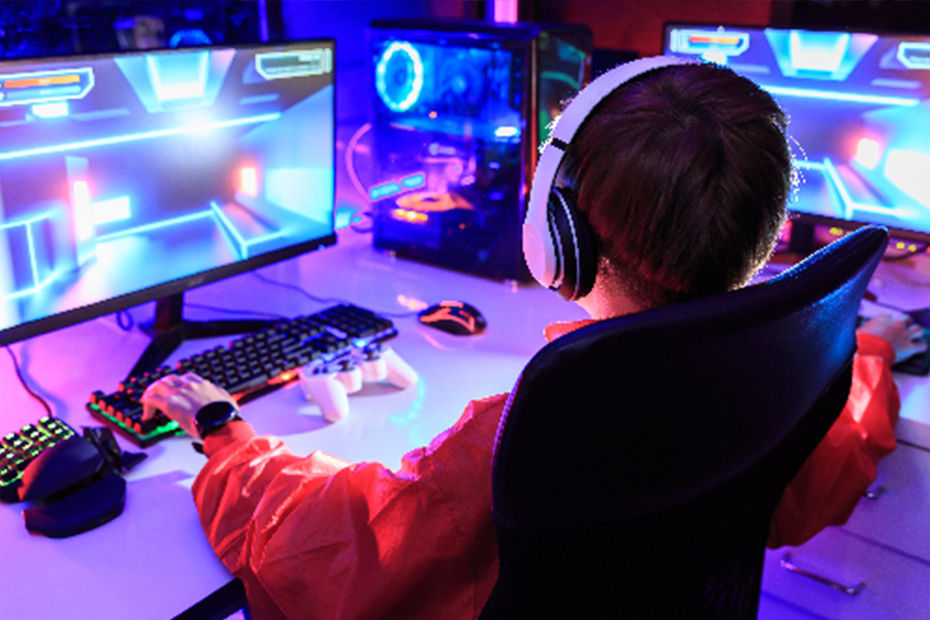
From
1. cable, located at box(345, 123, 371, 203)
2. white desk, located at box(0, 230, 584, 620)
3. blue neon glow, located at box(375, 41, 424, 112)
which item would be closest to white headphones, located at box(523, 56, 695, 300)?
white desk, located at box(0, 230, 584, 620)

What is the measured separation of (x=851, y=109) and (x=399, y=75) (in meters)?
0.91

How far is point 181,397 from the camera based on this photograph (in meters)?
1.03

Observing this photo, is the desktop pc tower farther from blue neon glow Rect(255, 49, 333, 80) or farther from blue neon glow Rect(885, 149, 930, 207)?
blue neon glow Rect(885, 149, 930, 207)

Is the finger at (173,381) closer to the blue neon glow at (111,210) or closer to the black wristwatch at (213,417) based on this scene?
the black wristwatch at (213,417)

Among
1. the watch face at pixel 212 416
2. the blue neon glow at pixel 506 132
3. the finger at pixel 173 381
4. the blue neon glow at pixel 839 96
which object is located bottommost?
the watch face at pixel 212 416

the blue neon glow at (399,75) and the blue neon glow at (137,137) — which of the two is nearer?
the blue neon glow at (137,137)

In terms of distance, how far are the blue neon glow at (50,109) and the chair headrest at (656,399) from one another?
32.9 inches

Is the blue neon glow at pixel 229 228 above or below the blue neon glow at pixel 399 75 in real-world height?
below

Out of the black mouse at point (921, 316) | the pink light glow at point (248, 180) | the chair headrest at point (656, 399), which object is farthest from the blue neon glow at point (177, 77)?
the black mouse at point (921, 316)

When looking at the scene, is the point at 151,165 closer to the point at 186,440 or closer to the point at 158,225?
the point at 158,225

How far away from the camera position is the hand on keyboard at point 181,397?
1.01 metres

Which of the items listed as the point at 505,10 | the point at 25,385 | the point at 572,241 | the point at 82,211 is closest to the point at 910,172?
the point at 572,241

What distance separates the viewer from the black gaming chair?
478 millimetres

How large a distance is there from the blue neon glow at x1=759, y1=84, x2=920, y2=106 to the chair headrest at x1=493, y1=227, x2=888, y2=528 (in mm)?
918
